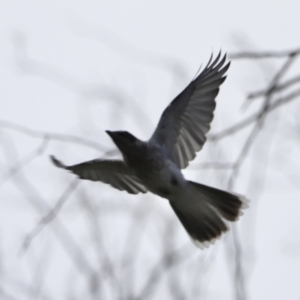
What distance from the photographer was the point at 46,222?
4.84 metres

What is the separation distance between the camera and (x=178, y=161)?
5.05m

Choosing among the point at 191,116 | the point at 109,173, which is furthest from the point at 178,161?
the point at 109,173

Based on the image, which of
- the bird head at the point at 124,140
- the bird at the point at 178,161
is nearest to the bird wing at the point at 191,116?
the bird at the point at 178,161

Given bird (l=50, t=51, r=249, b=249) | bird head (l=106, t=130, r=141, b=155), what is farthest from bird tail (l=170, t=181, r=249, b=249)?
bird head (l=106, t=130, r=141, b=155)

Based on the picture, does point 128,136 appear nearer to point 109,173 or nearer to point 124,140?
point 124,140

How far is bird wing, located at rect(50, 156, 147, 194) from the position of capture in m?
5.15

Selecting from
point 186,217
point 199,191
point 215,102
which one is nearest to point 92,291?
point 186,217

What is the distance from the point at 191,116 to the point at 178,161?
40cm

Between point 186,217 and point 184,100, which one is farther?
point 186,217

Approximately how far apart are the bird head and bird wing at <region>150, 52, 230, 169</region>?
28 cm

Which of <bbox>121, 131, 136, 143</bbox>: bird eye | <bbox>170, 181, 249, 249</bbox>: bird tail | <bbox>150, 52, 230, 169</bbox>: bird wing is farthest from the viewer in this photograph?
<bbox>170, 181, 249, 249</bbox>: bird tail

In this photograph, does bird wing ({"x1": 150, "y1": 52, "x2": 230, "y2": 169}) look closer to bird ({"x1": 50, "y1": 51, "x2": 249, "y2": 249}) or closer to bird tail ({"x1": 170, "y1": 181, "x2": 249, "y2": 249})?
bird ({"x1": 50, "y1": 51, "x2": 249, "y2": 249})

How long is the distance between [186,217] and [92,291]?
2.02m

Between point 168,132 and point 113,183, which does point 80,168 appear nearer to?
point 113,183
